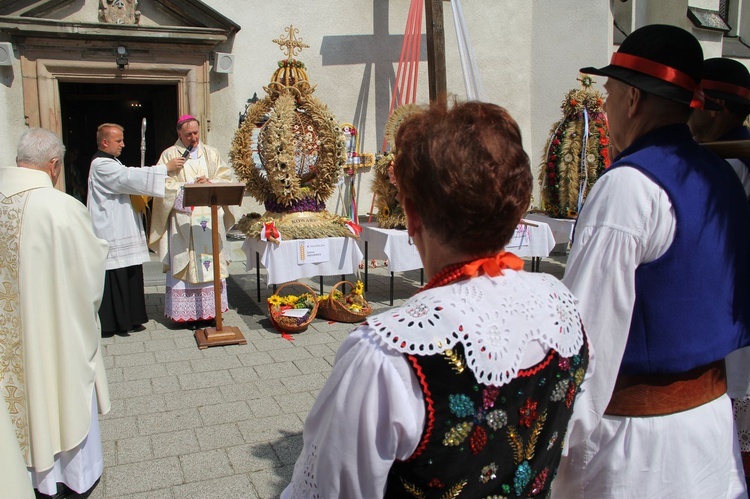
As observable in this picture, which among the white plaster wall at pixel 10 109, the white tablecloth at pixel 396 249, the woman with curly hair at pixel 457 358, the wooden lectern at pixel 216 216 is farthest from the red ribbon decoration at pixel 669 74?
the white plaster wall at pixel 10 109

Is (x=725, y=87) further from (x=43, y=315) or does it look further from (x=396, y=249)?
(x=396, y=249)

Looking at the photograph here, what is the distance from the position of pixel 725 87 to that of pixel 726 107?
0.17 meters

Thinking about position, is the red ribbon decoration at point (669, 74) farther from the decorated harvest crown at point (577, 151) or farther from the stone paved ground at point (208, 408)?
the decorated harvest crown at point (577, 151)

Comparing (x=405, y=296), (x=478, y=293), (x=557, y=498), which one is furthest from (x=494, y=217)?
A: (x=405, y=296)

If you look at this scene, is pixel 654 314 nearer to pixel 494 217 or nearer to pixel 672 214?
pixel 672 214

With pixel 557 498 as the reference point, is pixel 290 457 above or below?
below

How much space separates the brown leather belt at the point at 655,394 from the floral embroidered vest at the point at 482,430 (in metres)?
0.43

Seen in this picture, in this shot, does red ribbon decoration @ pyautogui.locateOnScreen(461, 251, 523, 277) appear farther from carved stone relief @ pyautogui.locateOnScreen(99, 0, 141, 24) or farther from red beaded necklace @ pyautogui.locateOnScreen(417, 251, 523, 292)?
carved stone relief @ pyautogui.locateOnScreen(99, 0, 141, 24)

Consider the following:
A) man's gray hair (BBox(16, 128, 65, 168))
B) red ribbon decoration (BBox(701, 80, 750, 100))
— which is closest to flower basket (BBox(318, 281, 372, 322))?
man's gray hair (BBox(16, 128, 65, 168))

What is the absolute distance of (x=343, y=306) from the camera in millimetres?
6328

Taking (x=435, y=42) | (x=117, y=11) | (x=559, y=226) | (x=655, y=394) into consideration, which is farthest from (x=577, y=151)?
(x=655, y=394)

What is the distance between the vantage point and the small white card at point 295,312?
5891mm

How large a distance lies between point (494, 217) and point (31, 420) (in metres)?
2.59

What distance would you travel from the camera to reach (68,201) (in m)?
3.07
